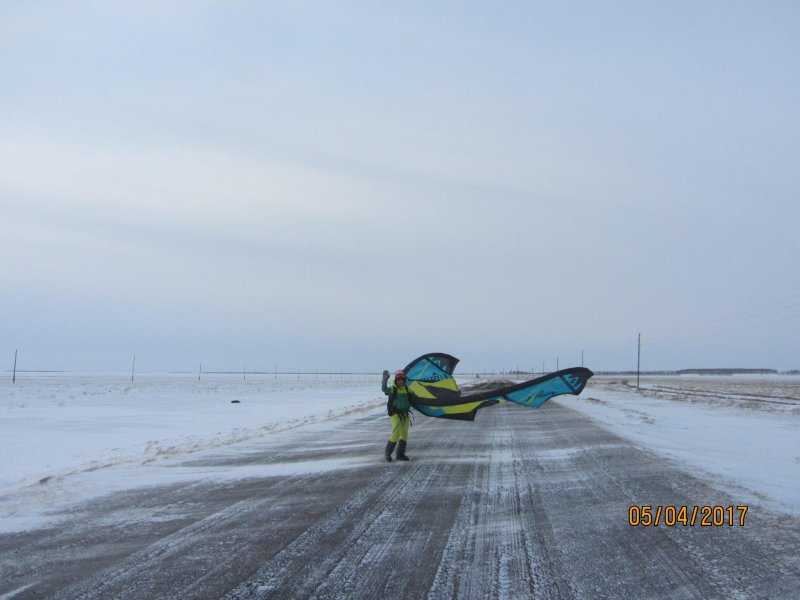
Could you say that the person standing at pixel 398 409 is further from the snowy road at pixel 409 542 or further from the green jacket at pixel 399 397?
the snowy road at pixel 409 542

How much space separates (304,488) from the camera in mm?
9461

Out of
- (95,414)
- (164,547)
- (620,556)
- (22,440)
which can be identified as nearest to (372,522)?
(164,547)

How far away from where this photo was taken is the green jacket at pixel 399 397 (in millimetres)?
11891

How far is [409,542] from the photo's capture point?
6.40 metres

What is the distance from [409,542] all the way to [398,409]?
18.0 feet

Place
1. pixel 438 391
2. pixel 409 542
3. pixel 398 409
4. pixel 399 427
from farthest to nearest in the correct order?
pixel 438 391, pixel 399 427, pixel 398 409, pixel 409 542

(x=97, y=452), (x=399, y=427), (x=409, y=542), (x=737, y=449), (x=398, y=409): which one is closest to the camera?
(x=409, y=542)

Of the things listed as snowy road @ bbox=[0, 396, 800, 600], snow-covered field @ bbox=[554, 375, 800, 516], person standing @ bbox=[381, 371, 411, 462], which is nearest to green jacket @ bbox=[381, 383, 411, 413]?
person standing @ bbox=[381, 371, 411, 462]

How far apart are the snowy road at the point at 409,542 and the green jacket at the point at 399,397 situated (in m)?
1.25

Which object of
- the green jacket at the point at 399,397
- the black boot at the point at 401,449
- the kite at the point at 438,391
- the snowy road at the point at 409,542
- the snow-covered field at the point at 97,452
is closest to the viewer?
the snowy road at the point at 409,542

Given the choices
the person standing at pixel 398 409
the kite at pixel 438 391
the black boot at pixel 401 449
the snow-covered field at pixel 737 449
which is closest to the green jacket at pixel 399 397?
the person standing at pixel 398 409

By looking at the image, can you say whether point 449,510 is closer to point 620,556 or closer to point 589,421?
point 620,556

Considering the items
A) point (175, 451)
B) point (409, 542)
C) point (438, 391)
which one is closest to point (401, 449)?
point (438, 391)

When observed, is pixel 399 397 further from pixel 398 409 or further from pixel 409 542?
pixel 409 542
